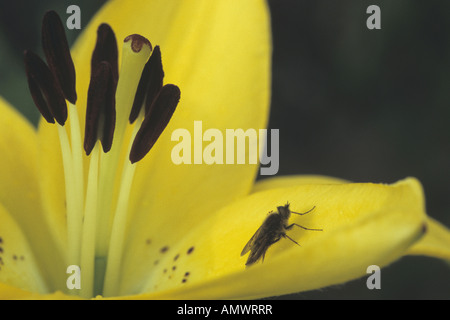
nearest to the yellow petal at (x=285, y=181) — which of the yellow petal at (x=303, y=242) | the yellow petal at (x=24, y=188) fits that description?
the yellow petal at (x=303, y=242)

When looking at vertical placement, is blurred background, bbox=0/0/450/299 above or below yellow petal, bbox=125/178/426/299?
above

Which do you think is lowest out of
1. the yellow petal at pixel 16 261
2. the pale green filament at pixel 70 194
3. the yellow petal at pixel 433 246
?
the yellow petal at pixel 16 261

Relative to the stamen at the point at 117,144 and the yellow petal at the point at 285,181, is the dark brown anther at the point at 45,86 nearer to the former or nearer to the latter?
the stamen at the point at 117,144

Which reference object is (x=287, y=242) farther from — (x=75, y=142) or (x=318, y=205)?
(x=75, y=142)

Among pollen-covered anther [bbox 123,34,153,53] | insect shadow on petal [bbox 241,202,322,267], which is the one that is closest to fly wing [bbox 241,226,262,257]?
insect shadow on petal [bbox 241,202,322,267]

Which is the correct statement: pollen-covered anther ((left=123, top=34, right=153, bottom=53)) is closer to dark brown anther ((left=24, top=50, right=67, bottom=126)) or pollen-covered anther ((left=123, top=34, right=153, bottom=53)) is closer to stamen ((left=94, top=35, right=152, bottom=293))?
stamen ((left=94, top=35, right=152, bottom=293))
